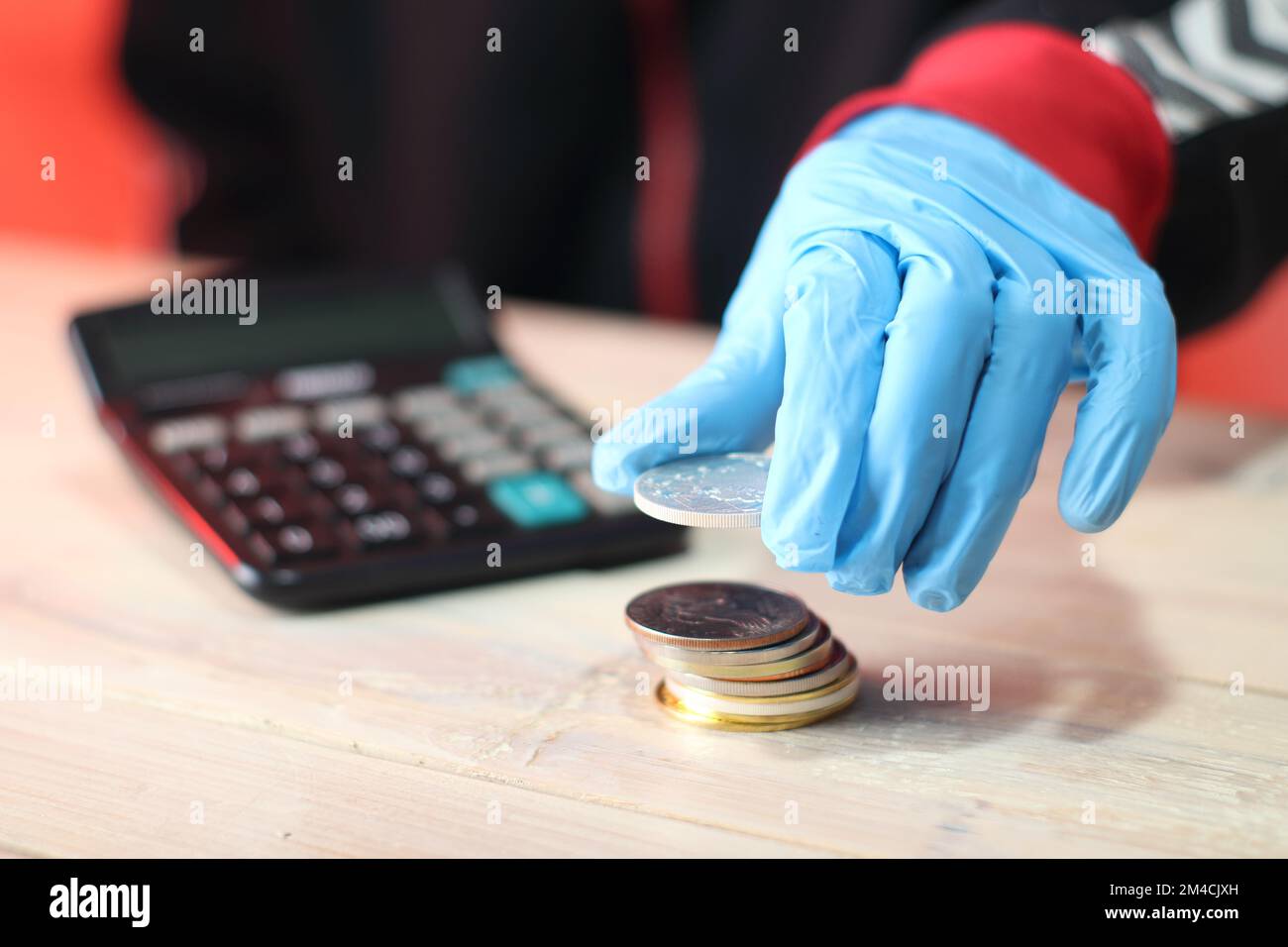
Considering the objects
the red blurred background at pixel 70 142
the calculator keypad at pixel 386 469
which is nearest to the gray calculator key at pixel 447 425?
the calculator keypad at pixel 386 469

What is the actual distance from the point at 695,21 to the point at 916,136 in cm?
66

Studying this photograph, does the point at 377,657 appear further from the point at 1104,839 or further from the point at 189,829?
the point at 1104,839

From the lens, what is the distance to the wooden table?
1.31 feet

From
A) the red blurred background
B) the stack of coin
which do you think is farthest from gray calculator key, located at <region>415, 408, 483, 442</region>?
the red blurred background

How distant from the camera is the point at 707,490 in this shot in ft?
1.51

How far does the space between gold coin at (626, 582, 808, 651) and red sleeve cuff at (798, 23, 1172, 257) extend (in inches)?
10.0

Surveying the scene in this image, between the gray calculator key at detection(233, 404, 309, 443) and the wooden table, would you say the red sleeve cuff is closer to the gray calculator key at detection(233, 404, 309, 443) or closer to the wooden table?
the wooden table

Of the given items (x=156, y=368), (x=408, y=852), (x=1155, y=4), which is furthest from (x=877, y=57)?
(x=408, y=852)

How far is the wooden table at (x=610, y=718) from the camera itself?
15.7 inches

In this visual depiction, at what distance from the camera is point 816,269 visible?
1.56 ft

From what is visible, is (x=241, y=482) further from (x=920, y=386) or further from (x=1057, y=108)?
(x=1057, y=108)

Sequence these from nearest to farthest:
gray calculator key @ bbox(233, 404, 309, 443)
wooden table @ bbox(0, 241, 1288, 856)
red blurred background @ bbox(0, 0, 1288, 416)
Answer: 1. wooden table @ bbox(0, 241, 1288, 856)
2. gray calculator key @ bbox(233, 404, 309, 443)
3. red blurred background @ bbox(0, 0, 1288, 416)

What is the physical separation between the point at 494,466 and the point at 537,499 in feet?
0.12

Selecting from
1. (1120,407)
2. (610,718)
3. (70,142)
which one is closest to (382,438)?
(610,718)
